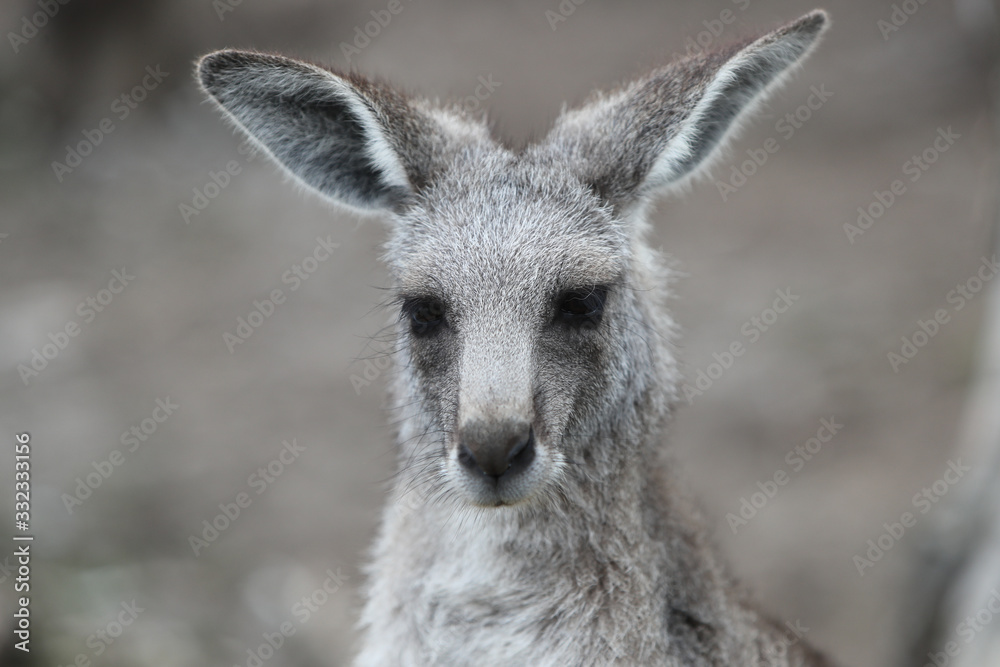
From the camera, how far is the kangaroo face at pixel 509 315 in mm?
3773

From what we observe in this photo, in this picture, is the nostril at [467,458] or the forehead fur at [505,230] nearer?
the nostril at [467,458]

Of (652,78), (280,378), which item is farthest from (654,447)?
(280,378)

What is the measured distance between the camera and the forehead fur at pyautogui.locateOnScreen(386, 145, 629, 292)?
4.08 m

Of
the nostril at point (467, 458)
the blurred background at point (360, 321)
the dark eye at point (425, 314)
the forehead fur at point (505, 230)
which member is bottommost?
the blurred background at point (360, 321)

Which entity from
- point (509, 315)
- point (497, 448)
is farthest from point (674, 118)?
point (497, 448)

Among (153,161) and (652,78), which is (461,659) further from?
(153,161)

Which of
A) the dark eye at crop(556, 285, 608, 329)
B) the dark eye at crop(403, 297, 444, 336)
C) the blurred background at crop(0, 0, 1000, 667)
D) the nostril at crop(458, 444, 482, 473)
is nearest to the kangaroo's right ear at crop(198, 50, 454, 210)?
the dark eye at crop(403, 297, 444, 336)

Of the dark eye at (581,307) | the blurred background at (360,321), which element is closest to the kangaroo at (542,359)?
the dark eye at (581,307)

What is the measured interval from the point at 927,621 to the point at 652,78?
4487 millimetres

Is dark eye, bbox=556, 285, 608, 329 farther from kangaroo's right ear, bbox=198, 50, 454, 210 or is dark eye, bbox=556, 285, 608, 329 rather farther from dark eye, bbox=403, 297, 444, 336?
kangaroo's right ear, bbox=198, 50, 454, 210

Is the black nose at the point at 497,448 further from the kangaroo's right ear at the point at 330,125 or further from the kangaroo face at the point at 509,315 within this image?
the kangaroo's right ear at the point at 330,125

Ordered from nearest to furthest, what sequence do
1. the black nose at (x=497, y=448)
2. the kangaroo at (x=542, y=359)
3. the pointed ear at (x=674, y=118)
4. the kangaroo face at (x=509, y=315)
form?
the black nose at (x=497, y=448)
the kangaroo face at (x=509, y=315)
the kangaroo at (x=542, y=359)
the pointed ear at (x=674, y=118)

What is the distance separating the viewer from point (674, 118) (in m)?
4.34

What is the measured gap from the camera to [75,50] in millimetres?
16281
